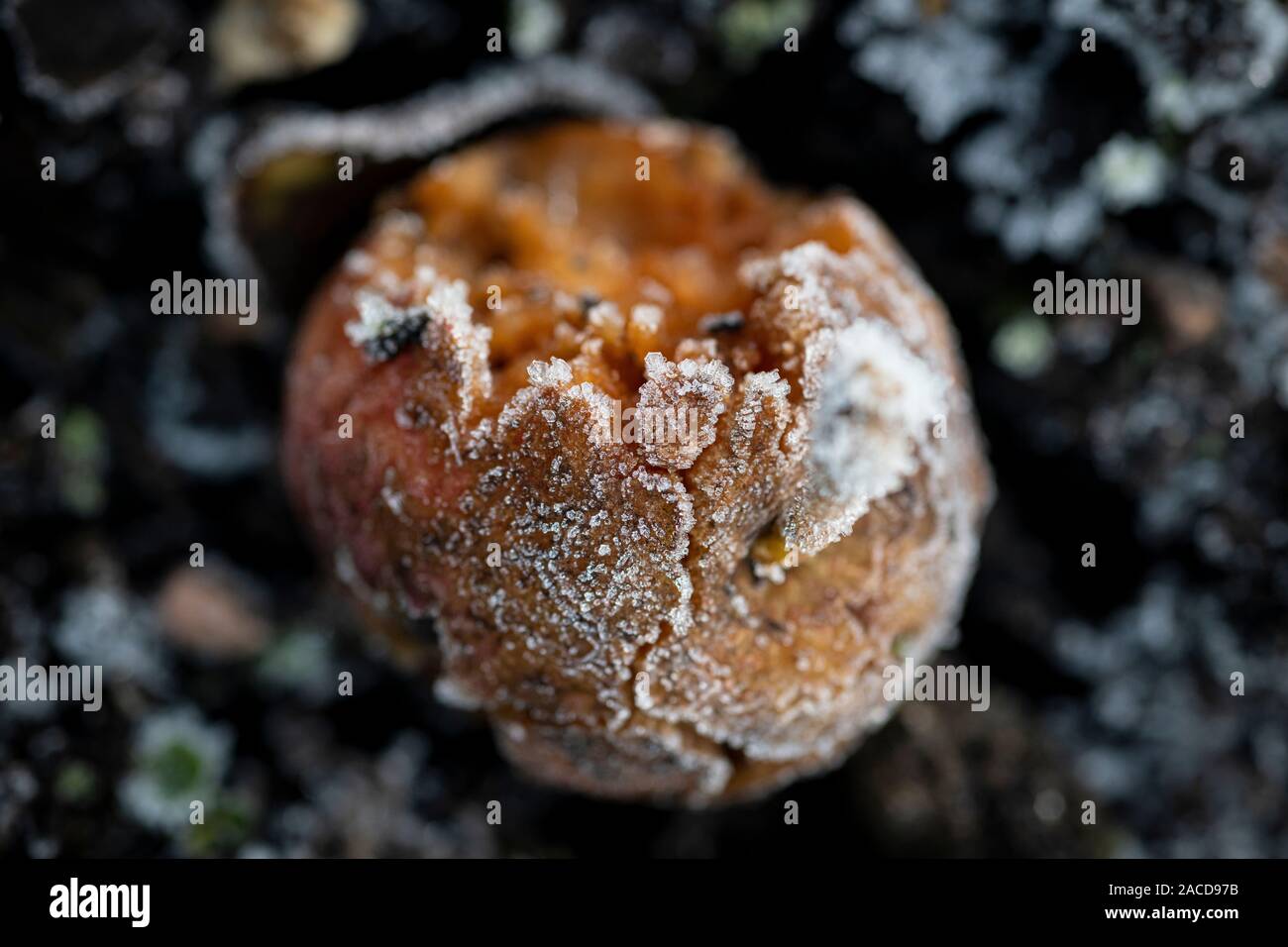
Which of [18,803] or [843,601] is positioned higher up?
[843,601]

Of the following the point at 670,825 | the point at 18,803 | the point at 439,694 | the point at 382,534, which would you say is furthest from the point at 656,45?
the point at 18,803

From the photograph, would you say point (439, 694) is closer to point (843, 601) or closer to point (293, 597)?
point (843, 601)

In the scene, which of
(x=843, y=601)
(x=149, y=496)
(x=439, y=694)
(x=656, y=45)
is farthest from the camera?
(x=149, y=496)

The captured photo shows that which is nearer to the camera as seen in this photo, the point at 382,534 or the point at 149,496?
the point at 382,534

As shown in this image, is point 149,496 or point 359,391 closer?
point 359,391

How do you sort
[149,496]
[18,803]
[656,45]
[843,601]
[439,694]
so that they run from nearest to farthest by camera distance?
[843,601] → [439,694] → [18,803] → [656,45] → [149,496]

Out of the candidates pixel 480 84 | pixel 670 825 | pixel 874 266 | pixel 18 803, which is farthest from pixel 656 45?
pixel 18 803

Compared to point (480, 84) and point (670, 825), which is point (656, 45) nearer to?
point (480, 84)
